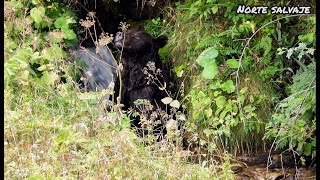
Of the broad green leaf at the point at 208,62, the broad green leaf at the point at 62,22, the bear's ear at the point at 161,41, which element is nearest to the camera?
the broad green leaf at the point at 208,62

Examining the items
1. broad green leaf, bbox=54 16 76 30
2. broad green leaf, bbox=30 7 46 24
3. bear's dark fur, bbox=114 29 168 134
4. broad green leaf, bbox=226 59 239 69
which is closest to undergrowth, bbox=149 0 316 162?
broad green leaf, bbox=226 59 239 69

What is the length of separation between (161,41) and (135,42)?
47 cm

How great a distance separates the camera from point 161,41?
6.60 meters

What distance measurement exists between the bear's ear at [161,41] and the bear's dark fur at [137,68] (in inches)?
2.8

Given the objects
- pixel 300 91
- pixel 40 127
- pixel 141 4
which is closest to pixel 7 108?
pixel 40 127

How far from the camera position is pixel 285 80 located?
551 centimetres

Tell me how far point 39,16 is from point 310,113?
351 centimetres

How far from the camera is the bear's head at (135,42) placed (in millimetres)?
6211

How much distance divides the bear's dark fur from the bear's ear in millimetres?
72

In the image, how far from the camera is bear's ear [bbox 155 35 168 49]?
21.6 ft

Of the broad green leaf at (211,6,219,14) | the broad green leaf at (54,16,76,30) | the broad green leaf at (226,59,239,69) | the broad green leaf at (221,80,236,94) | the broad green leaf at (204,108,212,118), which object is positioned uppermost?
the broad green leaf at (211,6,219,14)

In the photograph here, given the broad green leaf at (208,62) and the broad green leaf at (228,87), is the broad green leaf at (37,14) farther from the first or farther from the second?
the broad green leaf at (228,87)

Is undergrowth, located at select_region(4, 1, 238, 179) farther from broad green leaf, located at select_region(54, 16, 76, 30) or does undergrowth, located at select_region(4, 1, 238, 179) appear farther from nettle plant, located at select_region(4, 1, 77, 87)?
broad green leaf, located at select_region(54, 16, 76, 30)

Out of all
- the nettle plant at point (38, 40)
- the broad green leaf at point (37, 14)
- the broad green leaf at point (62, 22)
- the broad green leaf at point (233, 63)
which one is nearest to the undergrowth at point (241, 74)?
→ the broad green leaf at point (233, 63)
